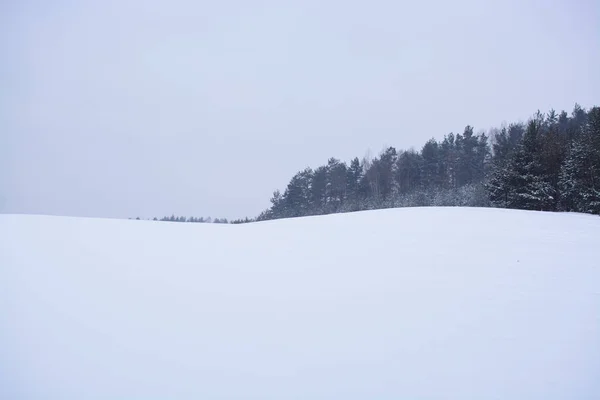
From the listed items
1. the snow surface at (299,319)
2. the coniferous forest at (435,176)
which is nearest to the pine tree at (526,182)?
the coniferous forest at (435,176)

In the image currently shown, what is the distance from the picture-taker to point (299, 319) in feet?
16.4

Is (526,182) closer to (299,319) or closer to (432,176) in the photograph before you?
(299,319)

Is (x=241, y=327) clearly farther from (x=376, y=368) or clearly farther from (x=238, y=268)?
(x=238, y=268)

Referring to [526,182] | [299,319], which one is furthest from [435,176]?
[299,319]

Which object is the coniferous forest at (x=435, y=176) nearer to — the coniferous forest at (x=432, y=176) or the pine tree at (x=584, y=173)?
the coniferous forest at (x=432, y=176)

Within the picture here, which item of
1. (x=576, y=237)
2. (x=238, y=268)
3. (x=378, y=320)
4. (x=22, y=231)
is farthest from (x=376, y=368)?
(x=22, y=231)

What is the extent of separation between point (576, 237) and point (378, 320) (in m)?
8.38

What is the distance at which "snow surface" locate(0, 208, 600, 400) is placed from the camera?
364 centimetres

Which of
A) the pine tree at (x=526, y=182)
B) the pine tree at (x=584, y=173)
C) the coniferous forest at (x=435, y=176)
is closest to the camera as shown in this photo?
the pine tree at (x=584, y=173)

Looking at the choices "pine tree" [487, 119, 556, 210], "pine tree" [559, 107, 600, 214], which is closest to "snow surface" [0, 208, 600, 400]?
"pine tree" [559, 107, 600, 214]

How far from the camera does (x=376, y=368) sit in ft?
12.7

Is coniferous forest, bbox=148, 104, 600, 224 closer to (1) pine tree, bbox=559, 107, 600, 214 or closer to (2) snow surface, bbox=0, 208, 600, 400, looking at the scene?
(1) pine tree, bbox=559, 107, 600, 214

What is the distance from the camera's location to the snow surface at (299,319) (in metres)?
3.64

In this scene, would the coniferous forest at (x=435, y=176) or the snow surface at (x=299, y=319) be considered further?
the coniferous forest at (x=435, y=176)
